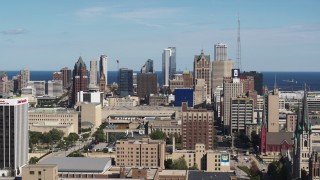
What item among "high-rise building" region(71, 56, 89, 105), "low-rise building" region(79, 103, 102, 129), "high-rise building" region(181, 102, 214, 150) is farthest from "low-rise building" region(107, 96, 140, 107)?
"high-rise building" region(181, 102, 214, 150)

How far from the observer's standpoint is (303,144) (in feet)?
176

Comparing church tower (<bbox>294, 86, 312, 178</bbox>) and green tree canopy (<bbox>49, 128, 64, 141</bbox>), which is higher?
church tower (<bbox>294, 86, 312, 178</bbox>)

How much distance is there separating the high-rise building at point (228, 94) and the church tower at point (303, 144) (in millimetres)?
44721

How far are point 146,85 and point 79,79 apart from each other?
2298cm

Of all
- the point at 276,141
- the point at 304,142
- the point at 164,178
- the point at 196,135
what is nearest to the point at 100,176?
the point at 164,178

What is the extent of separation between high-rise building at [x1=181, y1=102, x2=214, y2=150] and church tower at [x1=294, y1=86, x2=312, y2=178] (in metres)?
20.6

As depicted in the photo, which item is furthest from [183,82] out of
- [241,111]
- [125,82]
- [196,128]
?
[196,128]

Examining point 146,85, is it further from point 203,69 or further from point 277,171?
point 277,171

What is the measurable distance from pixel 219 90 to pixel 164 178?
72.6 m

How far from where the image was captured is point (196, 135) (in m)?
74.1

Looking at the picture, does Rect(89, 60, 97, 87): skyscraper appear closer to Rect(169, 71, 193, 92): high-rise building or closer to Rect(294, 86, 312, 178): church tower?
Rect(169, 71, 193, 92): high-rise building

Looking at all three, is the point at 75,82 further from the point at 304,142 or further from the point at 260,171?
the point at 304,142

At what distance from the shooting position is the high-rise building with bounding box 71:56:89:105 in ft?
427

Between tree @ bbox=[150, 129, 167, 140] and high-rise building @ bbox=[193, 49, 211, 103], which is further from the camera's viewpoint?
high-rise building @ bbox=[193, 49, 211, 103]
